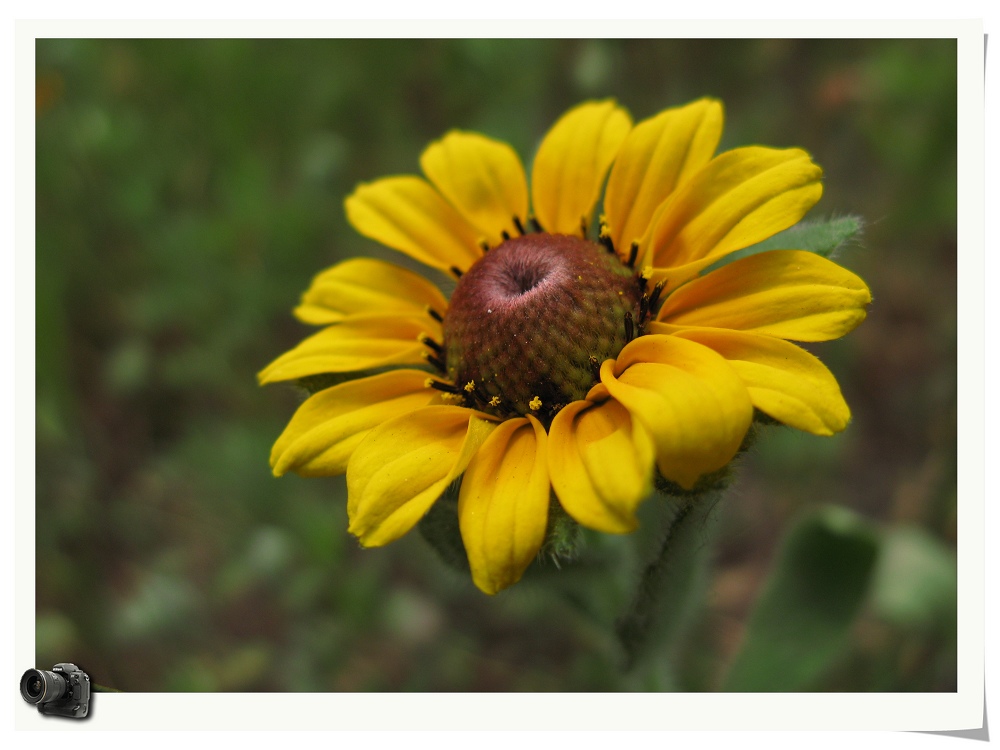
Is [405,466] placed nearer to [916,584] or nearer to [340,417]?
[340,417]

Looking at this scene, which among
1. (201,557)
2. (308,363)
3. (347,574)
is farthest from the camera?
(201,557)

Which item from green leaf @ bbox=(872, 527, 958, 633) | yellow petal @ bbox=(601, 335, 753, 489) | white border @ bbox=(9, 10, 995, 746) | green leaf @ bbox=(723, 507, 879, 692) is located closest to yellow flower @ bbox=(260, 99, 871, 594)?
yellow petal @ bbox=(601, 335, 753, 489)

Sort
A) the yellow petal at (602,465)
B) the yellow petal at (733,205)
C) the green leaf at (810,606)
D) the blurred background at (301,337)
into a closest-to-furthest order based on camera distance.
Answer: the yellow petal at (602,465) < the yellow petal at (733,205) < the green leaf at (810,606) < the blurred background at (301,337)

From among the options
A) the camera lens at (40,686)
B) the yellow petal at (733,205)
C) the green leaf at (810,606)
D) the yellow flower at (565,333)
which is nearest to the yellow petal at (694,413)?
the yellow flower at (565,333)

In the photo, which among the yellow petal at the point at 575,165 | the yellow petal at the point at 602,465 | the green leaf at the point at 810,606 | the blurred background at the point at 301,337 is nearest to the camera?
the yellow petal at the point at 602,465

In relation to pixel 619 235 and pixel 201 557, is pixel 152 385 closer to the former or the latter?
pixel 201 557

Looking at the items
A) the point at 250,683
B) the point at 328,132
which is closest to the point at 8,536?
the point at 250,683
